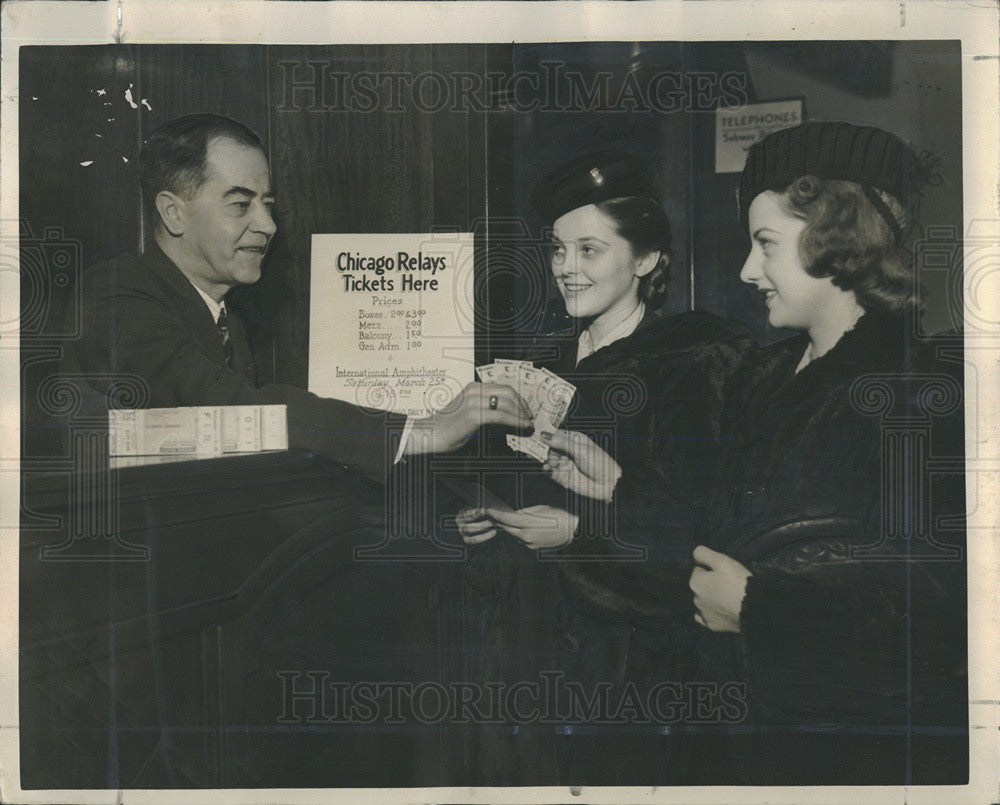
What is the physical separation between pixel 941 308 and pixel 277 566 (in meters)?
3.18

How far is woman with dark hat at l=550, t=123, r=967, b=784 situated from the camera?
3.74 m

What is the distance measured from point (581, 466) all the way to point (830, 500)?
3.67 feet

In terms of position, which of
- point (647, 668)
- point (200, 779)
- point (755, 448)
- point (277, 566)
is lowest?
point (200, 779)

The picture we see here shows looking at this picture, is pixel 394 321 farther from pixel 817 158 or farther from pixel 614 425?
pixel 817 158

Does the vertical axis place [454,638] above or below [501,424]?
below

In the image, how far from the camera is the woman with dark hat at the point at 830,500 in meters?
3.74

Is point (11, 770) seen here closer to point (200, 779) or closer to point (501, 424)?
point (200, 779)

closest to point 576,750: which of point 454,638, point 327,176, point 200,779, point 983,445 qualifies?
point 454,638

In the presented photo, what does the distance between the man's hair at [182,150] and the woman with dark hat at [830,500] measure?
1.96 meters

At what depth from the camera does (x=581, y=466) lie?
147 inches

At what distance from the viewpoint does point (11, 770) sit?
3756 mm

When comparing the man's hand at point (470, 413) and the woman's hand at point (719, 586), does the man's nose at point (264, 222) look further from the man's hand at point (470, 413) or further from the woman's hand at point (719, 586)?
the woman's hand at point (719, 586)

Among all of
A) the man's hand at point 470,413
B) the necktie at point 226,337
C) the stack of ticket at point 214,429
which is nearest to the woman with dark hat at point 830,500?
the man's hand at point 470,413

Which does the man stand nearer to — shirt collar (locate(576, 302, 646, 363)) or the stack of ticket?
the stack of ticket
